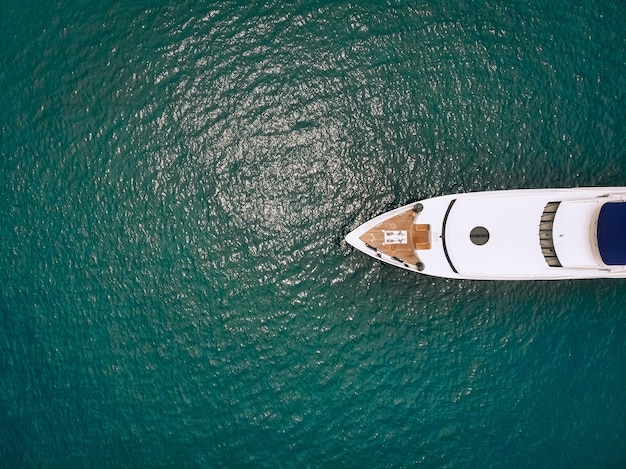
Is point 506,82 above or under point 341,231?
above

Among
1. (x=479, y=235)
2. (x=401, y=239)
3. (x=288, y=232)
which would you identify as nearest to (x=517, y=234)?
(x=479, y=235)

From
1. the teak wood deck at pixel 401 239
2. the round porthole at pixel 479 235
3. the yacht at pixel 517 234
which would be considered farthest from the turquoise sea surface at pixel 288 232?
the round porthole at pixel 479 235

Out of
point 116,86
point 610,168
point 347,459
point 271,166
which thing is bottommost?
point 347,459

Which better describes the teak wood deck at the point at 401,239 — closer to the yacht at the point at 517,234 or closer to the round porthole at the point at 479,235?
the yacht at the point at 517,234

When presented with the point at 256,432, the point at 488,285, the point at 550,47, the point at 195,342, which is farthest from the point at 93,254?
the point at 550,47

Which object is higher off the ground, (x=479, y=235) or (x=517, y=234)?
(x=479, y=235)

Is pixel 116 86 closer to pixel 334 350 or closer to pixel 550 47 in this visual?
pixel 334 350

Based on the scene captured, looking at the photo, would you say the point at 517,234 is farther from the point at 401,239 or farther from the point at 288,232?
the point at 288,232

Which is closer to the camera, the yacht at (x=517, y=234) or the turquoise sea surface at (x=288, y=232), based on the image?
the yacht at (x=517, y=234)
